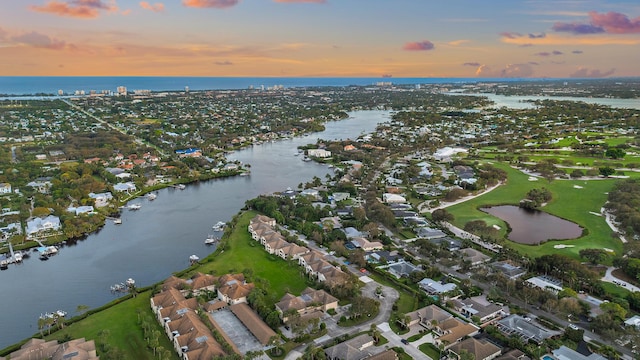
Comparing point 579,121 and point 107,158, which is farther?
point 579,121

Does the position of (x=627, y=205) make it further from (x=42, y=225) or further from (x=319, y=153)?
(x=42, y=225)

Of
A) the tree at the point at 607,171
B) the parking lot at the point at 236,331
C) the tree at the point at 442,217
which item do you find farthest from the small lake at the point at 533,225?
the parking lot at the point at 236,331

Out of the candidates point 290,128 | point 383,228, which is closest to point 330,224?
point 383,228

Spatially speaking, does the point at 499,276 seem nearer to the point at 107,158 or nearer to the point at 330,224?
the point at 330,224

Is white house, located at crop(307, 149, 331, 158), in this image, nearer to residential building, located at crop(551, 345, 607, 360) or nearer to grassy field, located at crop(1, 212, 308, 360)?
grassy field, located at crop(1, 212, 308, 360)

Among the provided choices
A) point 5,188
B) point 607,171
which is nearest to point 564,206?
point 607,171

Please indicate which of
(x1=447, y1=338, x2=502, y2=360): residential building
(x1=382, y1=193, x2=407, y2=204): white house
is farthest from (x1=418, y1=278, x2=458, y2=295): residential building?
(x1=382, y1=193, x2=407, y2=204): white house
